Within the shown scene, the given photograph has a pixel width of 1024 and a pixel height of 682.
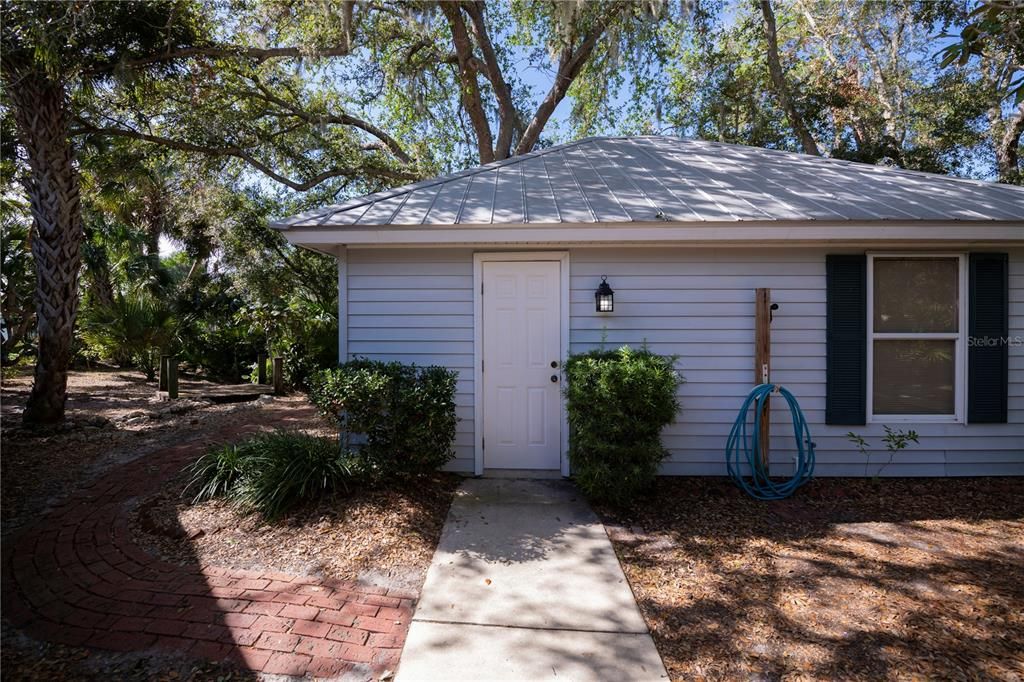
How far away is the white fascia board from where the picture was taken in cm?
470

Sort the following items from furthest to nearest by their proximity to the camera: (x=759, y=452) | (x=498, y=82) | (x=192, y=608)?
(x=498, y=82)
(x=759, y=452)
(x=192, y=608)

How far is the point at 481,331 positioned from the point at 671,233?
209 cm

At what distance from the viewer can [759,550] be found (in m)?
3.75

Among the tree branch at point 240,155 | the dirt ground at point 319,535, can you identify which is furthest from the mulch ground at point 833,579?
the tree branch at point 240,155

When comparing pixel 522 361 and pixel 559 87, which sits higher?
pixel 559 87

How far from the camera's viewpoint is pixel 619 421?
429 centimetres

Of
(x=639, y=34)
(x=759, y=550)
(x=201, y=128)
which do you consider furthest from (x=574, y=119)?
(x=759, y=550)

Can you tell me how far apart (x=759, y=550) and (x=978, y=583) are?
1257mm

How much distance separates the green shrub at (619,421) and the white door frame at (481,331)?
71 centimetres

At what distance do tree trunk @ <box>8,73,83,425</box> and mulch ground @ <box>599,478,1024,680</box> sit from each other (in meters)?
7.00

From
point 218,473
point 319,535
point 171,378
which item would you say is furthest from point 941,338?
point 171,378

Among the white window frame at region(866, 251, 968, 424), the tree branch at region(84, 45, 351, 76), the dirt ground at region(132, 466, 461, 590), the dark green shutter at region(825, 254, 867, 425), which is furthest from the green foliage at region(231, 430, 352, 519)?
the tree branch at region(84, 45, 351, 76)

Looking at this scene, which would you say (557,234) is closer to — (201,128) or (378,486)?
(378,486)

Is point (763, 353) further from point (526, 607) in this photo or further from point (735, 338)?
point (526, 607)
